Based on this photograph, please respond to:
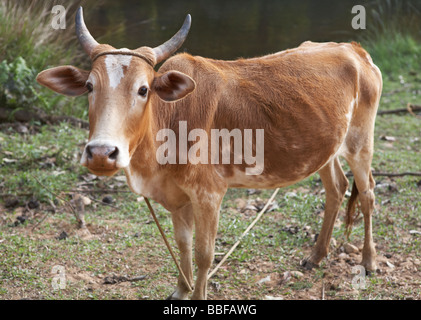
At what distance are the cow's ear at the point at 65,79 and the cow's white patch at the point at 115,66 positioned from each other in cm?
28

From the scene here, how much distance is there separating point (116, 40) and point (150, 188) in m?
5.86

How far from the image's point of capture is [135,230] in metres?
5.48

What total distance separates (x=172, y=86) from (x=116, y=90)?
1.28 ft

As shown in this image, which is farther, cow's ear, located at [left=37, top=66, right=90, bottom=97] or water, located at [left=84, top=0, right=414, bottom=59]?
water, located at [left=84, top=0, right=414, bottom=59]

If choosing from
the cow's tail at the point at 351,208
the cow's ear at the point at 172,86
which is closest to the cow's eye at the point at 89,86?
the cow's ear at the point at 172,86

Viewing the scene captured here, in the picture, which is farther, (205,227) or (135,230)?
(135,230)

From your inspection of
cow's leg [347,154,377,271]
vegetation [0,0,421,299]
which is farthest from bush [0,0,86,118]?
cow's leg [347,154,377,271]

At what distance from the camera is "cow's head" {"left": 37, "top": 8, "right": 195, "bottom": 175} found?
10.5 ft

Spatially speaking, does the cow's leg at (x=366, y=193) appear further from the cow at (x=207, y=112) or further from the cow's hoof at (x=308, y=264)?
the cow's hoof at (x=308, y=264)

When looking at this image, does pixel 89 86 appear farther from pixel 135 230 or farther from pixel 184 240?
pixel 135 230

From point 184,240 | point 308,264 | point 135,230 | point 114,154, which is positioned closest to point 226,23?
point 135,230

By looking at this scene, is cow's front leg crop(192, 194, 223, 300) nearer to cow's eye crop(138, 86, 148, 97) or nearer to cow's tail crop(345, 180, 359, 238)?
cow's eye crop(138, 86, 148, 97)

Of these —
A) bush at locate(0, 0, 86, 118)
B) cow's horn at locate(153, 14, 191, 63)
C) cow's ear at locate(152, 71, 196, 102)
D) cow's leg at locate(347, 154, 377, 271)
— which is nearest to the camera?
cow's ear at locate(152, 71, 196, 102)

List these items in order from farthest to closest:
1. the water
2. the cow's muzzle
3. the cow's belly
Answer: the water, the cow's belly, the cow's muzzle
